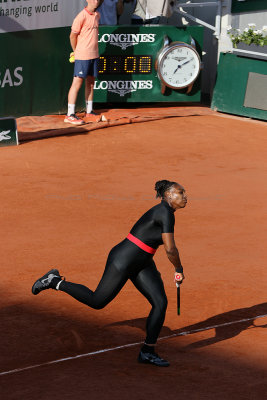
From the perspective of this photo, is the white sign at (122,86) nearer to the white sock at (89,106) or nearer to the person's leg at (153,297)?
the white sock at (89,106)

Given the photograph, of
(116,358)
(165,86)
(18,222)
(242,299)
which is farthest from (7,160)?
(116,358)

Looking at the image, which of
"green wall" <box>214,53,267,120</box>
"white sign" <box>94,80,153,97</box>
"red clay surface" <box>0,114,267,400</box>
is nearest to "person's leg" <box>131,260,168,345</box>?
"red clay surface" <box>0,114,267,400</box>

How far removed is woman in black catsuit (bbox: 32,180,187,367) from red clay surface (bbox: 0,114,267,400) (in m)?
0.43

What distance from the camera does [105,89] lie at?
65.5 feet

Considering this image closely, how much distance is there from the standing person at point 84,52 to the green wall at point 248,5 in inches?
166

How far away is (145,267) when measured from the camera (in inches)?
314

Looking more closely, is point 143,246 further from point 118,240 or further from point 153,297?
point 118,240

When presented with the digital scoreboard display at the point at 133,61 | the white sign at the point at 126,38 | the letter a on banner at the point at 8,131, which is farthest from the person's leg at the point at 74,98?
the letter a on banner at the point at 8,131

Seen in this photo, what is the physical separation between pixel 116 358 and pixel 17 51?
11660mm

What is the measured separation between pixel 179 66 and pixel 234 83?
142 centimetres

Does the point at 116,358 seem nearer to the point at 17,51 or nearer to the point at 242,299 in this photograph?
the point at 242,299

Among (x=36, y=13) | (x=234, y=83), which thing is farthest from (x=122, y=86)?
(x=36, y=13)

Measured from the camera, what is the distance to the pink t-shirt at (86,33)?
1792cm

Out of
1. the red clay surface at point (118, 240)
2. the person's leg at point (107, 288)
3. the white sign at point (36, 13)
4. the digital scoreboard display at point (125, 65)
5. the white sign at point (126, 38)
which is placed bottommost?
the red clay surface at point (118, 240)
